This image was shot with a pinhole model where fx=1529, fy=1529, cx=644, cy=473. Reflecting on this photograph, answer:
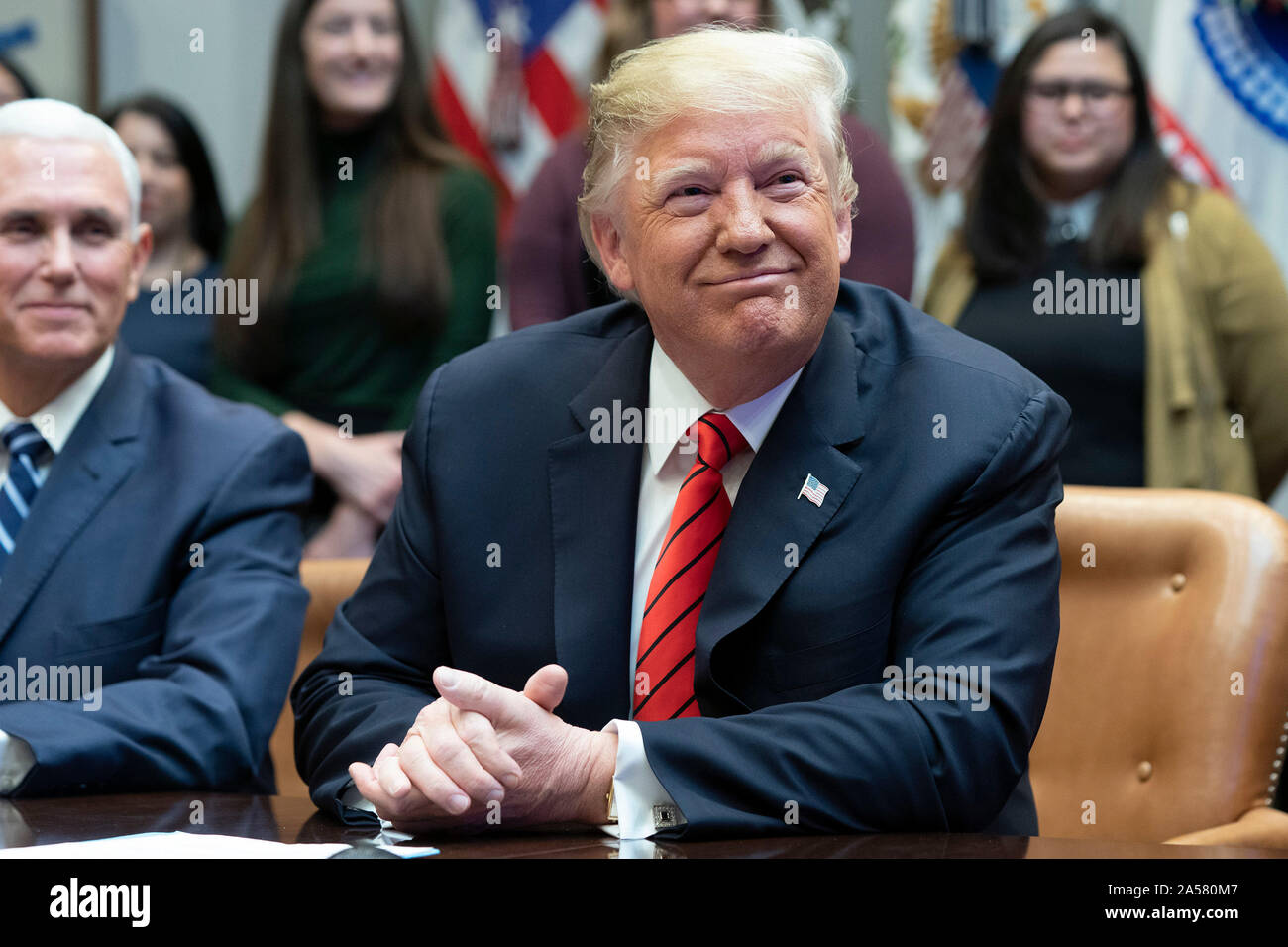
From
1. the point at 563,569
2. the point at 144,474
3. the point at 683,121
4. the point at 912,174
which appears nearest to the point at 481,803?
the point at 563,569

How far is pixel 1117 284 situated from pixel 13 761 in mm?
2455

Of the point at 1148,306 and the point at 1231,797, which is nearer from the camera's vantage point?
the point at 1231,797

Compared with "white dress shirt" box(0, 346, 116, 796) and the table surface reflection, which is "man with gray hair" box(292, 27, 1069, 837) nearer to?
the table surface reflection

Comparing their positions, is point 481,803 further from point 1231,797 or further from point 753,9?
point 753,9

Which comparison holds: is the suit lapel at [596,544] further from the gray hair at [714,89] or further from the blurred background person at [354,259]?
the blurred background person at [354,259]

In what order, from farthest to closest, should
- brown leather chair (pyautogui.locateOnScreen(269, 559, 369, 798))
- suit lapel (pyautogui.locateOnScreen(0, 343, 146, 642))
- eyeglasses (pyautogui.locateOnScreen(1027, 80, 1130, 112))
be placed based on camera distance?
1. eyeglasses (pyautogui.locateOnScreen(1027, 80, 1130, 112))
2. brown leather chair (pyautogui.locateOnScreen(269, 559, 369, 798))
3. suit lapel (pyautogui.locateOnScreen(0, 343, 146, 642))

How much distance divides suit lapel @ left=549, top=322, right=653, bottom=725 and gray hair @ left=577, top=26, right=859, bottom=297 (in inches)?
11.2

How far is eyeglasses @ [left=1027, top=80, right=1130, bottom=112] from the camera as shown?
11.4 ft

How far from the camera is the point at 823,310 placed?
2023 millimetres

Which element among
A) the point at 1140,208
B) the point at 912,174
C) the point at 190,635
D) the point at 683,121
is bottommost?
the point at 190,635

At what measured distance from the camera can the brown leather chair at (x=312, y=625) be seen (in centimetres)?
263

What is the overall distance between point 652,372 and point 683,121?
1.26 feet

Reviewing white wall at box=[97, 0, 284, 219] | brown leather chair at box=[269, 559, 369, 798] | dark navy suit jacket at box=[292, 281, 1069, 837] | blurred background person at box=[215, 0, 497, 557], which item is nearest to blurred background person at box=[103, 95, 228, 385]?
blurred background person at box=[215, 0, 497, 557]

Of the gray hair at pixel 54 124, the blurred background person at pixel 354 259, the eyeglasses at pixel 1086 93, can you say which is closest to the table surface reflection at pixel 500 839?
the gray hair at pixel 54 124
